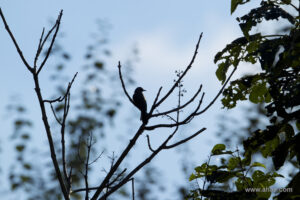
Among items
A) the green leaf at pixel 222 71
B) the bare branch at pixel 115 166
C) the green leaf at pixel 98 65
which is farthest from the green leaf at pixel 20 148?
the bare branch at pixel 115 166

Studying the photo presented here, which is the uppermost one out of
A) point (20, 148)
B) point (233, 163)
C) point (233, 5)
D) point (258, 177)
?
point (20, 148)

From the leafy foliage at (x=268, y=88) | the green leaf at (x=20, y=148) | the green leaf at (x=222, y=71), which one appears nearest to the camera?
the leafy foliage at (x=268, y=88)

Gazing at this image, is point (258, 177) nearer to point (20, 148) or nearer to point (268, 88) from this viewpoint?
point (268, 88)

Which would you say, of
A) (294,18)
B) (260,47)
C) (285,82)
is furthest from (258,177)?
(294,18)

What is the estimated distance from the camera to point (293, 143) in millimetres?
2805

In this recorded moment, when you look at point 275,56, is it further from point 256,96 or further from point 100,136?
point 100,136

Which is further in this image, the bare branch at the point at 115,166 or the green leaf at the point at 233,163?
the green leaf at the point at 233,163

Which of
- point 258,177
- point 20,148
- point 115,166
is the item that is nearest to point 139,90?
point 20,148

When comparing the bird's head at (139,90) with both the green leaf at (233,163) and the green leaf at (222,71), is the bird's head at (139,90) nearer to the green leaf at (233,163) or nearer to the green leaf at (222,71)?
the green leaf at (222,71)

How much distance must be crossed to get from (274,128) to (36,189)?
832cm

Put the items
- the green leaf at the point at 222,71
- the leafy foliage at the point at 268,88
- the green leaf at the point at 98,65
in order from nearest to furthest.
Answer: the leafy foliage at the point at 268,88 < the green leaf at the point at 222,71 < the green leaf at the point at 98,65

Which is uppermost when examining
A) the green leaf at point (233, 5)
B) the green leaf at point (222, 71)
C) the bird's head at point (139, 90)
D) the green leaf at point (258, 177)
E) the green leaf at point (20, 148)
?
the green leaf at point (20, 148)

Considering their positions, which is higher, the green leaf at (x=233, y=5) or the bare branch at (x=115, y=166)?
the green leaf at (x=233, y=5)

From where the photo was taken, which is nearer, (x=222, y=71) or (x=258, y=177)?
(x=258, y=177)
